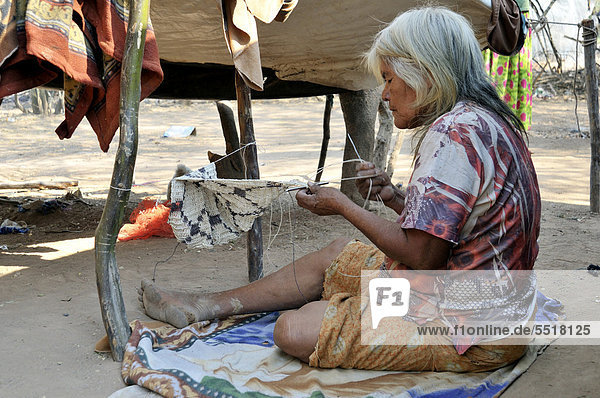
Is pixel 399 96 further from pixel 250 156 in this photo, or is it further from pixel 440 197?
pixel 250 156

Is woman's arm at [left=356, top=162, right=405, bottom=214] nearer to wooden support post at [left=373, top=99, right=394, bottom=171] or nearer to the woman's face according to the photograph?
the woman's face

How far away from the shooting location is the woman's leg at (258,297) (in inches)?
101

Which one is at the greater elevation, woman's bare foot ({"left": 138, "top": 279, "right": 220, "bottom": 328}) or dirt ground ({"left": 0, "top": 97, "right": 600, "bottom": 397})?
woman's bare foot ({"left": 138, "top": 279, "right": 220, "bottom": 328})

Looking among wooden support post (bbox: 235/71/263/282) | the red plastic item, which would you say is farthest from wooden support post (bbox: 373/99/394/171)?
A: wooden support post (bbox: 235/71/263/282)

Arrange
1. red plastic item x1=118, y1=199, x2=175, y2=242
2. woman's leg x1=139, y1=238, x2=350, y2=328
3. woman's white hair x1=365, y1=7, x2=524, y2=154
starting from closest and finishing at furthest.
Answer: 1. woman's white hair x1=365, y1=7, x2=524, y2=154
2. woman's leg x1=139, y1=238, x2=350, y2=328
3. red plastic item x1=118, y1=199, x2=175, y2=242

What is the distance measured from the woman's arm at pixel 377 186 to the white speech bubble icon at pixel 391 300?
15.7 inches

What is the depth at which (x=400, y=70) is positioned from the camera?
1952mm

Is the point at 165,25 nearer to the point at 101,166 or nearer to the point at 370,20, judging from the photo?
the point at 370,20

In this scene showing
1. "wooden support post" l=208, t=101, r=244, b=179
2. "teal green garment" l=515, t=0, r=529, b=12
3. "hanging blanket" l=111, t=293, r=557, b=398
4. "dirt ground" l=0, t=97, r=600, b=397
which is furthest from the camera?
"wooden support post" l=208, t=101, r=244, b=179

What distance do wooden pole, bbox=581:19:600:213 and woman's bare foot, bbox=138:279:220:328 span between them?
4.01 meters

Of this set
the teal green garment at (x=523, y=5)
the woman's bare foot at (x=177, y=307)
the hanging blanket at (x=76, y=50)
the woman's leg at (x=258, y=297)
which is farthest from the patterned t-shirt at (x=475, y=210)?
the teal green garment at (x=523, y=5)

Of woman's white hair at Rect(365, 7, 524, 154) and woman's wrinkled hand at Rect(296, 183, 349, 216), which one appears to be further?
woman's wrinkled hand at Rect(296, 183, 349, 216)

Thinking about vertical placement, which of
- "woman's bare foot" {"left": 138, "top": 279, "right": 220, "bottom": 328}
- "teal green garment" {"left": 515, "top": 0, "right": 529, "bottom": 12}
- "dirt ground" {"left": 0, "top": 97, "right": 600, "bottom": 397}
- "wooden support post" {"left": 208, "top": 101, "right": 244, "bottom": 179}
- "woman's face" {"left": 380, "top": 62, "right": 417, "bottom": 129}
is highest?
"teal green garment" {"left": 515, "top": 0, "right": 529, "bottom": 12}

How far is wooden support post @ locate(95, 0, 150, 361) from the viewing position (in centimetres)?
229
